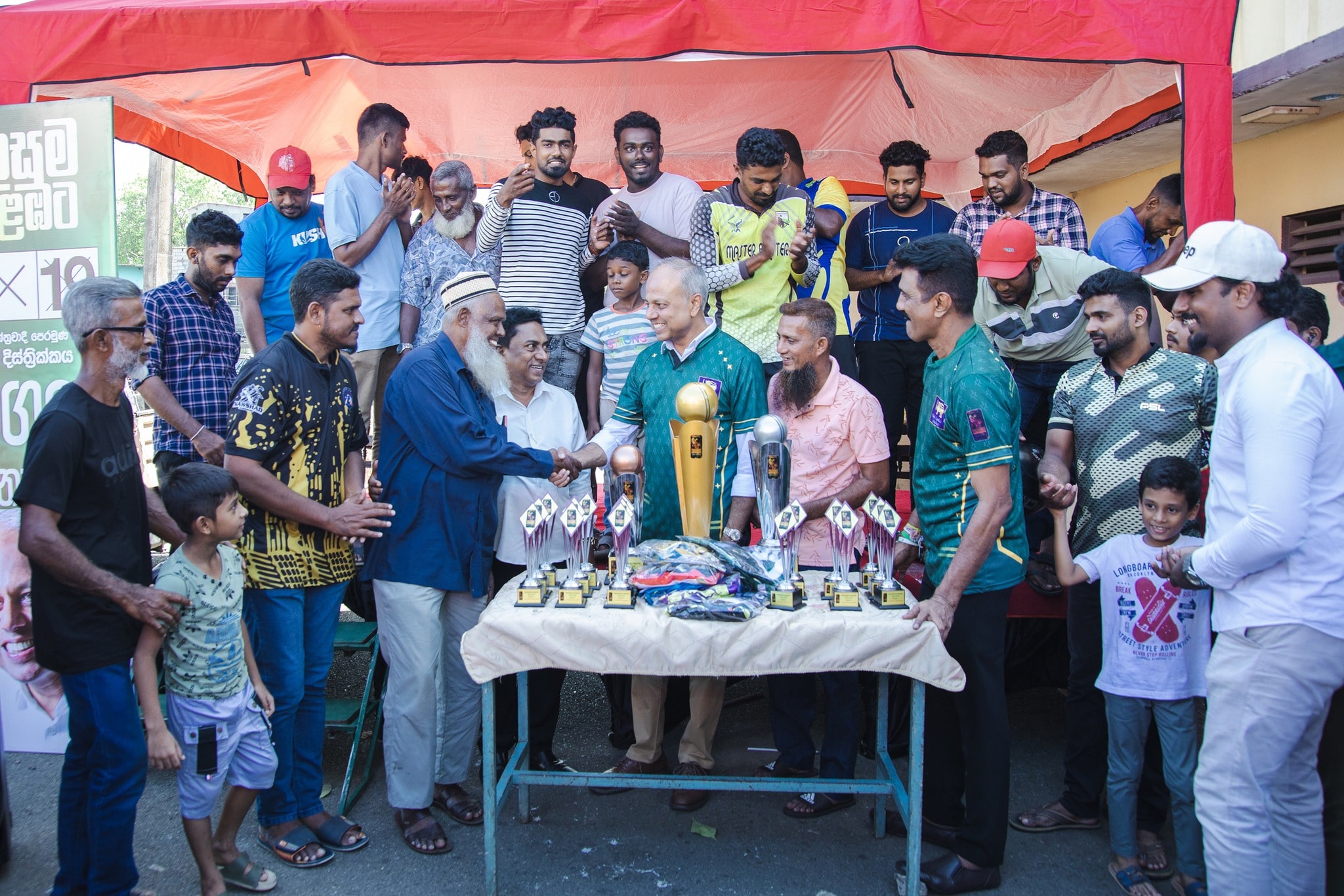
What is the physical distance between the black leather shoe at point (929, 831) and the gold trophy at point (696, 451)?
48.2 inches

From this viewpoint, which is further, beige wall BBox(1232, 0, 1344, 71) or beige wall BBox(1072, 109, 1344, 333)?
beige wall BBox(1072, 109, 1344, 333)

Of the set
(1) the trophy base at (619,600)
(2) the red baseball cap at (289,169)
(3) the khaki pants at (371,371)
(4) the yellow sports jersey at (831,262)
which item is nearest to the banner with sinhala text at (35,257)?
(2) the red baseball cap at (289,169)

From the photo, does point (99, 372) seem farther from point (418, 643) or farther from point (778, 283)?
point (778, 283)

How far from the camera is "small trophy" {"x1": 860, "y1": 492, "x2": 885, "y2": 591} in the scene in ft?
10.0

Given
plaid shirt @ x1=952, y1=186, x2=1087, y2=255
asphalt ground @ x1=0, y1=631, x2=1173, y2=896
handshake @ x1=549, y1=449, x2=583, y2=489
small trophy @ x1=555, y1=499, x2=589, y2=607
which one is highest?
plaid shirt @ x1=952, y1=186, x2=1087, y2=255

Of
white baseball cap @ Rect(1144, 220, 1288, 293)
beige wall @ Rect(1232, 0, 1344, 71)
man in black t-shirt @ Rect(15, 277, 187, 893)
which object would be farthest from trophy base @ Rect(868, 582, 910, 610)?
beige wall @ Rect(1232, 0, 1344, 71)

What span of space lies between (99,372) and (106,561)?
549 millimetres

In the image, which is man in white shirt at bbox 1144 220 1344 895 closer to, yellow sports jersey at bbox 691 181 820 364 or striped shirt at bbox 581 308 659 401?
yellow sports jersey at bbox 691 181 820 364

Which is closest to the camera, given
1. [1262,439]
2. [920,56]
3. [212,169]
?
[1262,439]

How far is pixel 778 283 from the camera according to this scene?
424 centimetres

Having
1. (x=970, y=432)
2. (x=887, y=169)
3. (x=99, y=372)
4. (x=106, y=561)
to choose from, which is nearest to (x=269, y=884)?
(x=106, y=561)

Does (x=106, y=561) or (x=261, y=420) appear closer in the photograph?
(x=106, y=561)

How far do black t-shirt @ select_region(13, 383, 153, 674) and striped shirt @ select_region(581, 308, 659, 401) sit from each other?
6.74 ft

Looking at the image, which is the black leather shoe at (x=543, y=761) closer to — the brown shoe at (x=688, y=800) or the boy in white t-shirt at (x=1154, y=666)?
the brown shoe at (x=688, y=800)
